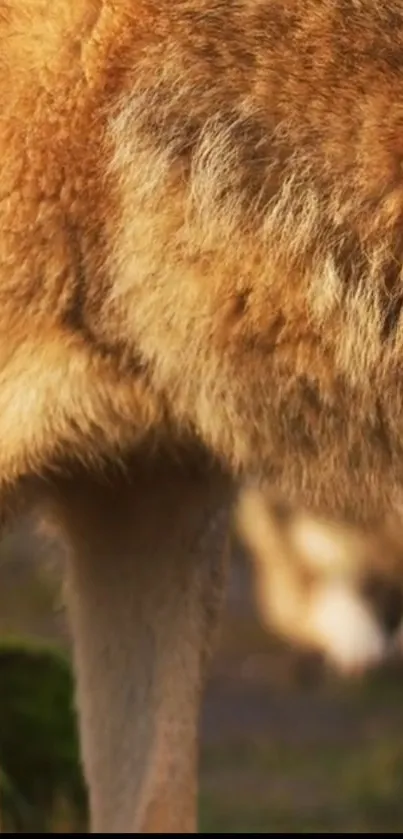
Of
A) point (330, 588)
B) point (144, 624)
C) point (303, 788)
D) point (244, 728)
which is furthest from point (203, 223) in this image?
point (330, 588)

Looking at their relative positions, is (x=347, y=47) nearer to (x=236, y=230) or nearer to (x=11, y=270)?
(x=236, y=230)

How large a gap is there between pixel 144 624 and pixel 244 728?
8.37ft

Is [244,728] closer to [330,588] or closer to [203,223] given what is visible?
[330,588]

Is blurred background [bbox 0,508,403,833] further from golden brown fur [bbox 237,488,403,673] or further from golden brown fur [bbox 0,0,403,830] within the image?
golden brown fur [bbox 0,0,403,830]

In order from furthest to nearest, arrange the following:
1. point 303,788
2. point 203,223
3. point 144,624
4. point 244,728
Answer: point 244,728, point 303,788, point 144,624, point 203,223

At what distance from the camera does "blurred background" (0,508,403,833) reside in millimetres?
3424

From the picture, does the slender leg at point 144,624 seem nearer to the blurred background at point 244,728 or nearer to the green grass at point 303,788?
the blurred background at point 244,728

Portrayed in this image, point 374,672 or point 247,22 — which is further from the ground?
point 247,22

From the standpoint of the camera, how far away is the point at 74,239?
7.18 ft

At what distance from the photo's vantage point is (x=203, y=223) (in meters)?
2.22

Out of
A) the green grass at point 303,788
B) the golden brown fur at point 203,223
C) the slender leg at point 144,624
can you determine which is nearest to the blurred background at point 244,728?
the green grass at point 303,788

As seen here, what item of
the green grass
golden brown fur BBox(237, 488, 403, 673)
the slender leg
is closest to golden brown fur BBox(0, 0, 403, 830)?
the slender leg

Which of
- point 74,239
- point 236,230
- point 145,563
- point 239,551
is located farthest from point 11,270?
point 239,551

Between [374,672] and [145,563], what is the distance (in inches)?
132
